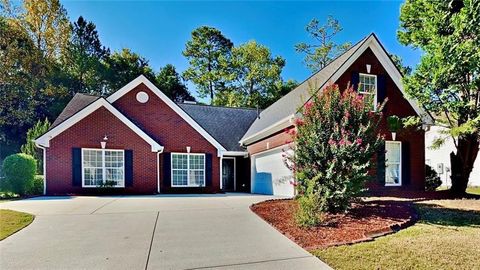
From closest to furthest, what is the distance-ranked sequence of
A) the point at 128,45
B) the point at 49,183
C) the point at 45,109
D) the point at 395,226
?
1. the point at 395,226
2. the point at 49,183
3. the point at 45,109
4. the point at 128,45

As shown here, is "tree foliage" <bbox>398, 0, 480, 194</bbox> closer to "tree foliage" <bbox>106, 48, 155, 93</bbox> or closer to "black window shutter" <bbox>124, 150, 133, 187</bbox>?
"black window shutter" <bbox>124, 150, 133, 187</bbox>

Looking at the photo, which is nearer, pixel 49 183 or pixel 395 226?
pixel 395 226

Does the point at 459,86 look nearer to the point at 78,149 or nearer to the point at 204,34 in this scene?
the point at 78,149

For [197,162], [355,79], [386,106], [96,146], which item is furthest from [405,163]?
[96,146]

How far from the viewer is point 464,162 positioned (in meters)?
12.7

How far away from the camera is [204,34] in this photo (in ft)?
120

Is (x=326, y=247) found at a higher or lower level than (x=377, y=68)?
lower

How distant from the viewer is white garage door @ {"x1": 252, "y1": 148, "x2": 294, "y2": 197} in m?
13.6

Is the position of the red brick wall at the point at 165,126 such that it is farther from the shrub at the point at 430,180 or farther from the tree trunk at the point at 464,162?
the shrub at the point at 430,180

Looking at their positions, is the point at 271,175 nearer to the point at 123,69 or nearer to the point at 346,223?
the point at 346,223

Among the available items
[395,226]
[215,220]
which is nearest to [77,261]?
[215,220]

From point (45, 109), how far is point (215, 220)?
27709 mm

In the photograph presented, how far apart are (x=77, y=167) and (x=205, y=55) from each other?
26.0 metres

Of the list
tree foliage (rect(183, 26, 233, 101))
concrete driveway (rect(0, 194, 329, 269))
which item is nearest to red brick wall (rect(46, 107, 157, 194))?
concrete driveway (rect(0, 194, 329, 269))
